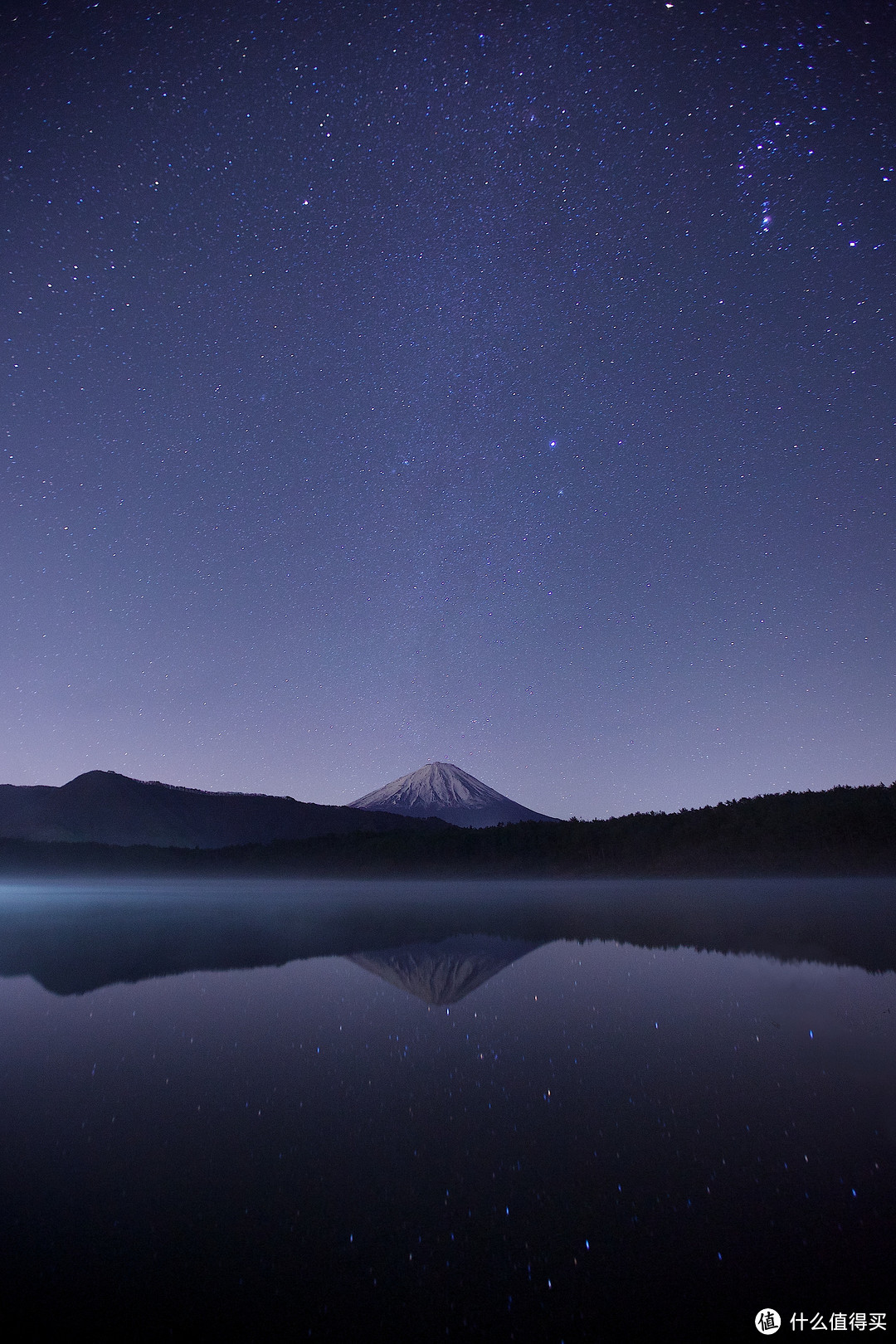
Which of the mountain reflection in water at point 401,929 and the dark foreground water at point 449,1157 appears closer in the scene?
the dark foreground water at point 449,1157

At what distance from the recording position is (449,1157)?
730 cm

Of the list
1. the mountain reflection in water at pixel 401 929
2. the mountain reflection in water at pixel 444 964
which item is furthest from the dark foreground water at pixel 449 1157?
the mountain reflection in water at pixel 401 929

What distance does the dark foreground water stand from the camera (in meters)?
4.86

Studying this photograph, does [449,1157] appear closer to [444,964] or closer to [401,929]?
[444,964]

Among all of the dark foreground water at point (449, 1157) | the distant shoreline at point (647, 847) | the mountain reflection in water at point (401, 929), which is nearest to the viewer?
the dark foreground water at point (449, 1157)

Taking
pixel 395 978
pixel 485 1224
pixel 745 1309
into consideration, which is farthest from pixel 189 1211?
pixel 395 978

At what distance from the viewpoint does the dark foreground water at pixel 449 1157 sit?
486 cm

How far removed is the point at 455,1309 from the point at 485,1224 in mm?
1239

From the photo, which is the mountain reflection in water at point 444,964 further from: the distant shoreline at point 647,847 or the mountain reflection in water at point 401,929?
the distant shoreline at point 647,847

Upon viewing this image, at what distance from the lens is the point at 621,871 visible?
100 m

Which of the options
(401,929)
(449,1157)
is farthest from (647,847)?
(449,1157)

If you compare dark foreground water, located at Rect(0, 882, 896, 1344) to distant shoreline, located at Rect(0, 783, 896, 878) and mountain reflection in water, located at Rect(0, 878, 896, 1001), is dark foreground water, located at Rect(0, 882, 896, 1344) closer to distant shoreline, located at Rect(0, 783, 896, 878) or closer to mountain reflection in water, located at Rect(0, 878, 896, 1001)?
mountain reflection in water, located at Rect(0, 878, 896, 1001)

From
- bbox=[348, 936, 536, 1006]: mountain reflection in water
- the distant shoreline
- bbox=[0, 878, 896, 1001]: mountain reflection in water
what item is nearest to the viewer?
bbox=[348, 936, 536, 1006]: mountain reflection in water

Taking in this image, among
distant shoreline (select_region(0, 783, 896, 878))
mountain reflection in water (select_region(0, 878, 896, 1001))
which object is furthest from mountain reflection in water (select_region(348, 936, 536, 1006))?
distant shoreline (select_region(0, 783, 896, 878))
